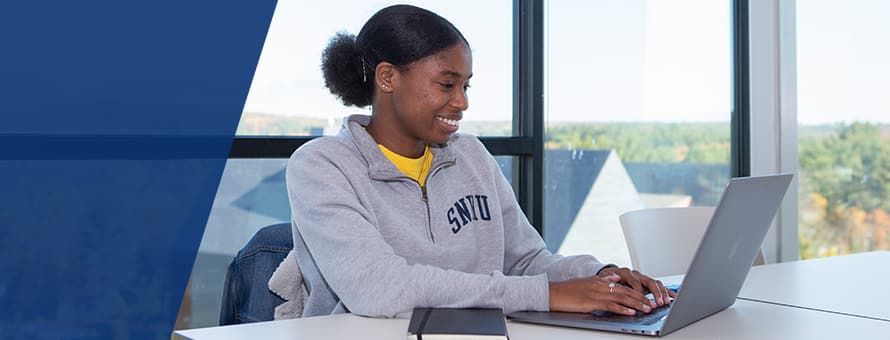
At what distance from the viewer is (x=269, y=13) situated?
2.77m

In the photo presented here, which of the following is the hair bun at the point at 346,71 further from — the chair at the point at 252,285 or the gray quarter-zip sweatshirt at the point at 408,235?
the chair at the point at 252,285

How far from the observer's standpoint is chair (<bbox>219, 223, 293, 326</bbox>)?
5.91 ft

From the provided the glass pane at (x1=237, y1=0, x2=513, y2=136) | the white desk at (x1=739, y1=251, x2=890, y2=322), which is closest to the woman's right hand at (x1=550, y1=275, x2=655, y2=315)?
the white desk at (x1=739, y1=251, x2=890, y2=322)

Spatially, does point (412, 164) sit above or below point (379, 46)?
below

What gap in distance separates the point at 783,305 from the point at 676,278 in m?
0.33

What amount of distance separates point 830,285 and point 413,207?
0.88m

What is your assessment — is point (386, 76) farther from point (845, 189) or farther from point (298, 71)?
point (845, 189)

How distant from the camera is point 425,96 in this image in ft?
6.20

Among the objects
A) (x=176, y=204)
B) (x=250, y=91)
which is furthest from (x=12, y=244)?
(x=250, y=91)

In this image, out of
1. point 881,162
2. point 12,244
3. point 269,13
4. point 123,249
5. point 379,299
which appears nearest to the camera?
point 379,299

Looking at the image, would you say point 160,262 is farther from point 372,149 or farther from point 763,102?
point 763,102

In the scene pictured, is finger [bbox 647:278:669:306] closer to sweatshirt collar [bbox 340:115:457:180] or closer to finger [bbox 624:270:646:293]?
finger [bbox 624:270:646:293]

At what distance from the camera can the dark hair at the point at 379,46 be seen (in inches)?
73.7
